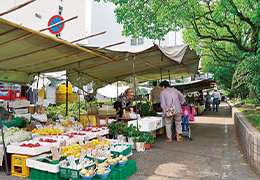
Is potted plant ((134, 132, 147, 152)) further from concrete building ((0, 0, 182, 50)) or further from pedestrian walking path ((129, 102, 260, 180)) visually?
concrete building ((0, 0, 182, 50))

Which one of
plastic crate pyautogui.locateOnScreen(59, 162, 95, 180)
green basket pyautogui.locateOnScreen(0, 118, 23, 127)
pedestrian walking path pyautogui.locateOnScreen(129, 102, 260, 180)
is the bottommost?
pedestrian walking path pyautogui.locateOnScreen(129, 102, 260, 180)

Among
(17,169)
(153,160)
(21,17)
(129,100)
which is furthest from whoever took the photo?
→ (21,17)

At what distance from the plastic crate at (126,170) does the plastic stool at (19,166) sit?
6.25ft

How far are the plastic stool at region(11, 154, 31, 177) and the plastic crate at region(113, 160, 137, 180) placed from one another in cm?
190

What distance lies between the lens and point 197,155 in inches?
220

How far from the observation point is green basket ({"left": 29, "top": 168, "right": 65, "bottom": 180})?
145 inches

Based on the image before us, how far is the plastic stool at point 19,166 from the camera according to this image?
413cm

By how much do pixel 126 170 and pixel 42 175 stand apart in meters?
1.64

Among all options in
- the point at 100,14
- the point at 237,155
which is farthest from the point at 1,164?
the point at 100,14

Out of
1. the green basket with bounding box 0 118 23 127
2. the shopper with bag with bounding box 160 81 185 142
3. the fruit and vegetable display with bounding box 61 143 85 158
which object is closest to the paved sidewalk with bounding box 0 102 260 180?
the shopper with bag with bounding box 160 81 185 142

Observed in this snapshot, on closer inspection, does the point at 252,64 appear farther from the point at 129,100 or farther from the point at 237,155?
the point at 129,100

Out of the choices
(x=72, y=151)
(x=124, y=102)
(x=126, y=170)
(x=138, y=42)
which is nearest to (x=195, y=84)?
(x=124, y=102)

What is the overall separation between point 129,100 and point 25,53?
14.5ft

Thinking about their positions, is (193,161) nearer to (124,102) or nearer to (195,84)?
(124,102)
